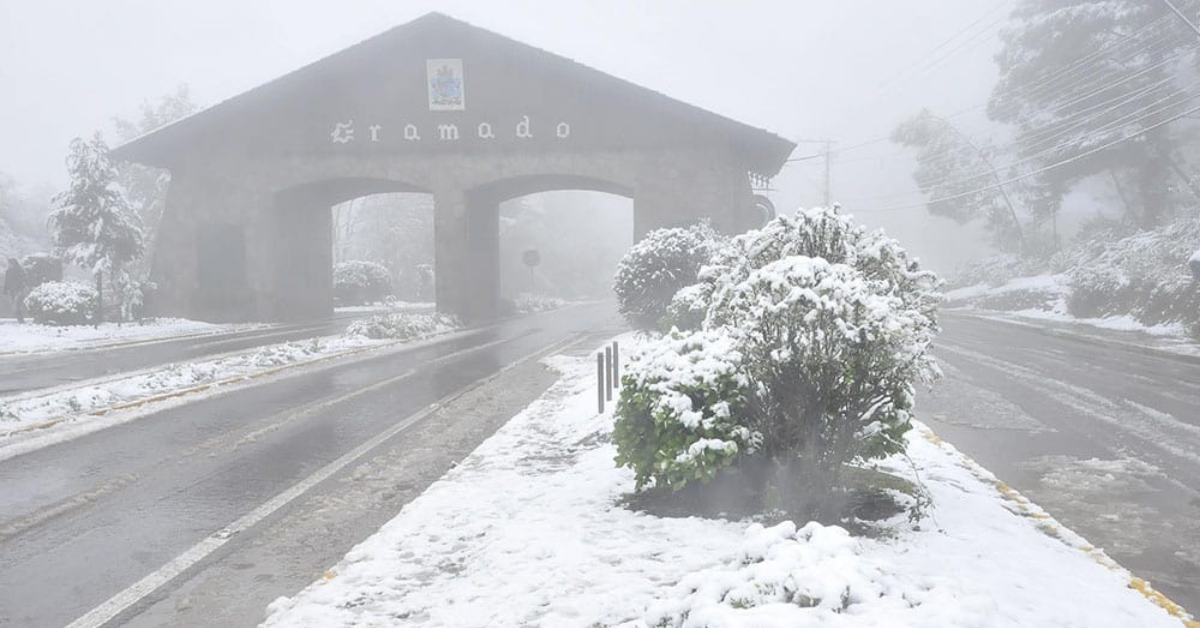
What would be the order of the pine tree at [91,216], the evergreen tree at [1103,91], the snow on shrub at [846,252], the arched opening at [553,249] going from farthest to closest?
the arched opening at [553,249] → the evergreen tree at [1103,91] → the pine tree at [91,216] → the snow on shrub at [846,252]

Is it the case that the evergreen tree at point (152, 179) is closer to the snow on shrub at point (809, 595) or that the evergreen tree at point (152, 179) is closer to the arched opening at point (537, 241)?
the arched opening at point (537, 241)

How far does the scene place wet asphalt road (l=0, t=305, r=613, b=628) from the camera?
4938mm

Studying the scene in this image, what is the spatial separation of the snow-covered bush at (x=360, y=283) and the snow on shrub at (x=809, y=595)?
46343 millimetres

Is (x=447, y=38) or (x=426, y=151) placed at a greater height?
(x=447, y=38)

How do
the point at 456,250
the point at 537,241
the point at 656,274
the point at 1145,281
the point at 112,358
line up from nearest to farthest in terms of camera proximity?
the point at 112,358 < the point at 656,274 < the point at 1145,281 < the point at 456,250 < the point at 537,241

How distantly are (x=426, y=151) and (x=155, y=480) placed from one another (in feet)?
78.3

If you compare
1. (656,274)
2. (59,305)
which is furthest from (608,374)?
(59,305)

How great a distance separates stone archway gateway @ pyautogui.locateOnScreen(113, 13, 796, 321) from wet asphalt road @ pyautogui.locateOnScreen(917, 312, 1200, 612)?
1362cm

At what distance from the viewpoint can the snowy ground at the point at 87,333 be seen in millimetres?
19797

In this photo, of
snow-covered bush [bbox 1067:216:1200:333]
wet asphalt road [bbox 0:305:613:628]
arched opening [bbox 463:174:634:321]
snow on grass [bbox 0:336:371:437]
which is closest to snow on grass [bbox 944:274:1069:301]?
snow-covered bush [bbox 1067:216:1200:333]

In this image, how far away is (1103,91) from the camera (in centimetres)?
4234

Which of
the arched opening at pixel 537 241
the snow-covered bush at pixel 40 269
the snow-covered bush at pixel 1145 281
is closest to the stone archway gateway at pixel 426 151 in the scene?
the arched opening at pixel 537 241

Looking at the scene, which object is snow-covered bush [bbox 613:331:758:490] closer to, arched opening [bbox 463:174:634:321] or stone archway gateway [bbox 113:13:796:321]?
stone archway gateway [bbox 113:13:796:321]

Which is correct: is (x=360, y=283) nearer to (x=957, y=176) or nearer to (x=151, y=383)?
(x=151, y=383)
